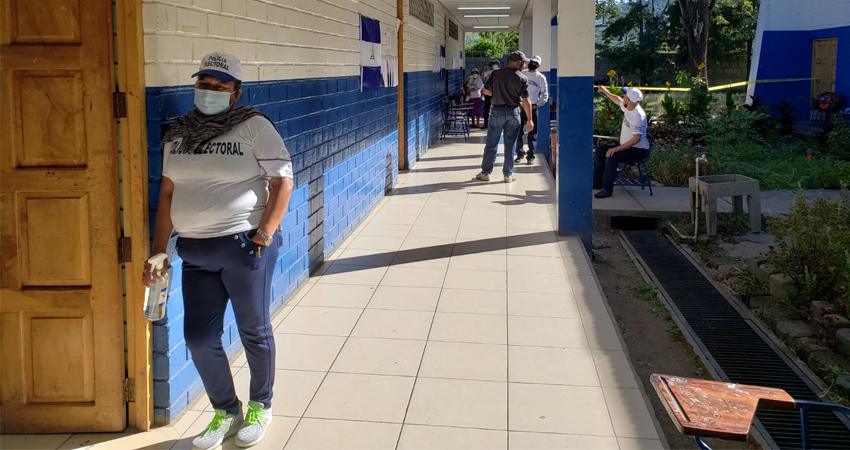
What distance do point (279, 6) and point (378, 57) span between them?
3.67m

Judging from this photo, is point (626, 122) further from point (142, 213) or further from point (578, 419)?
point (142, 213)

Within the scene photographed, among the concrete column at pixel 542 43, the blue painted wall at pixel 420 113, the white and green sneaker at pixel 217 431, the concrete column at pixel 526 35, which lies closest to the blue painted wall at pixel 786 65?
the concrete column at pixel 542 43

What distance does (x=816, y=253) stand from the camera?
5.88 m

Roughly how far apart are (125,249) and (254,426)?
0.96m

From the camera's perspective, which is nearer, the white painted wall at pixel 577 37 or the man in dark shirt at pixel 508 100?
the white painted wall at pixel 577 37

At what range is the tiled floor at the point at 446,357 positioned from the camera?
3.46 meters

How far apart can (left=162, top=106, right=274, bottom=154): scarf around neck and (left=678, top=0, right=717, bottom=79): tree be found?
27174mm

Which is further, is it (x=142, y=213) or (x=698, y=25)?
(x=698, y=25)

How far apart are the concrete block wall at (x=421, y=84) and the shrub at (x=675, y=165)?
375 cm

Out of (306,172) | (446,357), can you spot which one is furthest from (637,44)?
(446,357)

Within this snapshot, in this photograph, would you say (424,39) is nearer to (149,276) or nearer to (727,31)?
(149,276)

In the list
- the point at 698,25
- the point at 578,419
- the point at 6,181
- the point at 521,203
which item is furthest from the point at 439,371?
the point at 698,25

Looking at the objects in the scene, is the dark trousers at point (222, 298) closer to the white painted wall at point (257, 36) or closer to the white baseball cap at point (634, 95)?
the white painted wall at point (257, 36)

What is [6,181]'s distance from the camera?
324 cm
